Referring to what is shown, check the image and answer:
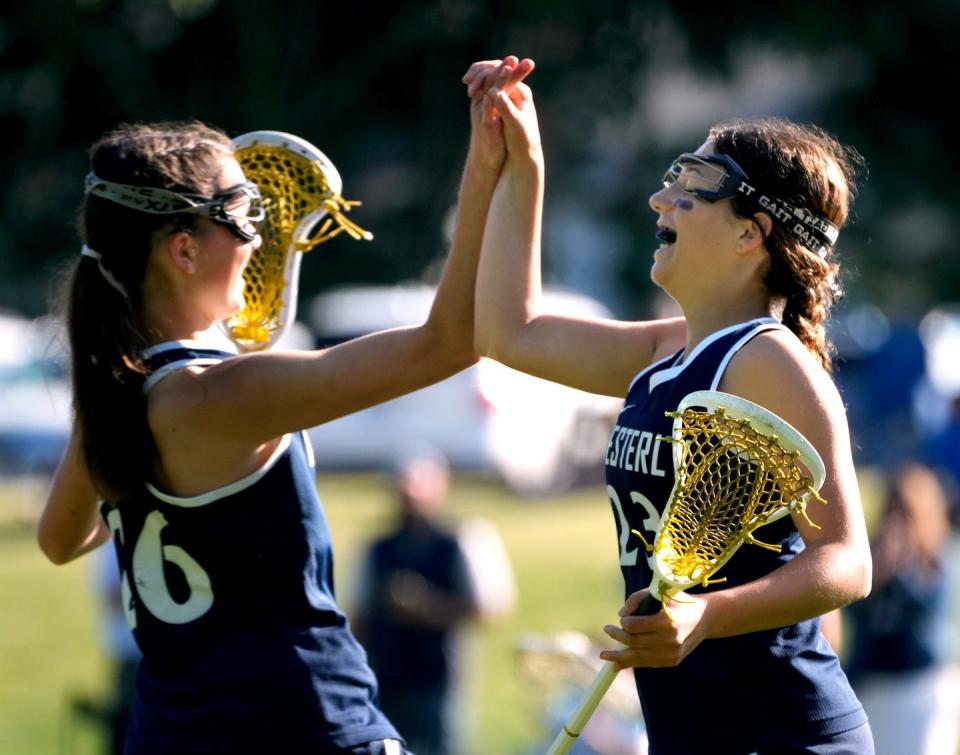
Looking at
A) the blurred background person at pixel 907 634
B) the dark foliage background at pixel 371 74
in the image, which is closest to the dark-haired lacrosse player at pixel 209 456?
the dark foliage background at pixel 371 74

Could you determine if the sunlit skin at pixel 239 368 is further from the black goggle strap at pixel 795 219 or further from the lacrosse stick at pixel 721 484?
the lacrosse stick at pixel 721 484

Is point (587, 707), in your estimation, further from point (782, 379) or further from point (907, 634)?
point (907, 634)

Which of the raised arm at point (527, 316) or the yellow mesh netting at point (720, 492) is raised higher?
the raised arm at point (527, 316)

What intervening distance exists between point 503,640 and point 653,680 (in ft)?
24.5

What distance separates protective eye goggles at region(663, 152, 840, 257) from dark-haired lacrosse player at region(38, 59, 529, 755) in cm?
45

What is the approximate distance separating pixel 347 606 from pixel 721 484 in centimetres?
621

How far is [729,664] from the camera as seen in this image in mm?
2664

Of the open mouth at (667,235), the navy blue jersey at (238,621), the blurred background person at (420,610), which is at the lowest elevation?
the blurred background person at (420,610)

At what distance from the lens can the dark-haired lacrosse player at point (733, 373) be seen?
246 cm

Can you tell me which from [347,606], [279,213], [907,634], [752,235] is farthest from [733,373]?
[347,606]

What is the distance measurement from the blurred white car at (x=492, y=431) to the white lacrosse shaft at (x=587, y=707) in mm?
14305

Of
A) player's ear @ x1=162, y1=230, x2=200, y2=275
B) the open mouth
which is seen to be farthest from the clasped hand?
player's ear @ x1=162, y1=230, x2=200, y2=275

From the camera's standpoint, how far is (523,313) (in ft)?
10.2

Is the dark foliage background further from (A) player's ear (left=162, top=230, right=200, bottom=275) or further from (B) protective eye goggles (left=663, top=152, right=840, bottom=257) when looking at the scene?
(B) protective eye goggles (left=663, top=152, right=840, bottom=257)
